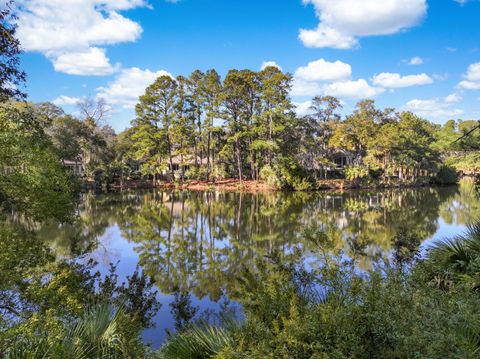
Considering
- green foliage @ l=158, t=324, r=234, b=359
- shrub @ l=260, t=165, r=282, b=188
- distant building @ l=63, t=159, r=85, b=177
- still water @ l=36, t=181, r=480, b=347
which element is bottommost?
still water @ l=36, t=181, r=480, b=347

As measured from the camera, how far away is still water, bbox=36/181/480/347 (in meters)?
14.1

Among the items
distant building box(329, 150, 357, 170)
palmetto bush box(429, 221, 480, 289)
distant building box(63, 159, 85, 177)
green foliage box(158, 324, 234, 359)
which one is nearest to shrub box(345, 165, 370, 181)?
distant building box(329, 150, 357, 170)

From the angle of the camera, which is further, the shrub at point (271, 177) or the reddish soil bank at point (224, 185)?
the reddish soil bank at point (224, 185)

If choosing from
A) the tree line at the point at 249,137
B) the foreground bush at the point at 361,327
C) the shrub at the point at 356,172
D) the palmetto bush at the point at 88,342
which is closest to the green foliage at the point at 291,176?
the tree line at the point at 249,137

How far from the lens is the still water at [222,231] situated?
553 inches

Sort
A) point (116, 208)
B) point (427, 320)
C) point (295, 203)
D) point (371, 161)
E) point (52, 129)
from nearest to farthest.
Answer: point (427, 320) < point (116, 208) < point (295, 203) < point (52, 129) < point (371, 161)

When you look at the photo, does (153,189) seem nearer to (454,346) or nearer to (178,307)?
(178,307)

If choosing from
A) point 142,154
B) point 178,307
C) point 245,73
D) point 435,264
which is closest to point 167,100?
point 142,154

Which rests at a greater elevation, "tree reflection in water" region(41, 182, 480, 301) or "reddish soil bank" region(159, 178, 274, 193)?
"reddish soil bank" region(159, 178, 274, 193)

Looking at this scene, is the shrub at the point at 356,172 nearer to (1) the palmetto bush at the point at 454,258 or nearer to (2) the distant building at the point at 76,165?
(2) the distant building at the point at 76,165

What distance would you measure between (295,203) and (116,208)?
15.5 metres

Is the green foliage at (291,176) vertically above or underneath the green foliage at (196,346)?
above

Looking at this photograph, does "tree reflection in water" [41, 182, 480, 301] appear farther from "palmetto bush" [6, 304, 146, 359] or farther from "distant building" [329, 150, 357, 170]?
"distant building" [329, 150, 357, 170]

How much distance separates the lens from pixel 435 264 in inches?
346
